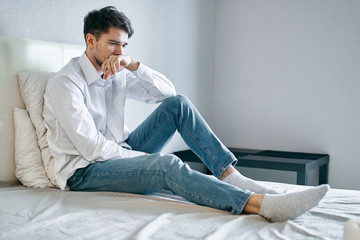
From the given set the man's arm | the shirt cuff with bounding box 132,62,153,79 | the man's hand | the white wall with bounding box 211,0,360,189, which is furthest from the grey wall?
the man's arm

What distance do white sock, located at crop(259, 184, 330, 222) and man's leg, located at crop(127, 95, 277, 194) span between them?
30 cm

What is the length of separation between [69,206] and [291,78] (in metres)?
2.29

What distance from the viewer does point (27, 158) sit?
1850 mm

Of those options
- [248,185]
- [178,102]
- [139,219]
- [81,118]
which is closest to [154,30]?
[178,102]

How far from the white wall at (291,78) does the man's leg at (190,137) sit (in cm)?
159

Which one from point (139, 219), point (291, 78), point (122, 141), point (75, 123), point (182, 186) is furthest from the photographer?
point (291, 78)

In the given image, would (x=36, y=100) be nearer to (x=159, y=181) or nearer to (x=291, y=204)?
(x=159, y=181)

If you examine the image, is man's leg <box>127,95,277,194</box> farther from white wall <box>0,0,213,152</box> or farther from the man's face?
white wall <box>0,0,213,152</box>

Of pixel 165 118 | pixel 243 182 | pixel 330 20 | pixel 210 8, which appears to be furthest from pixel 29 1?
pixel 330 20

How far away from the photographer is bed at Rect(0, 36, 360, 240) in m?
1.28

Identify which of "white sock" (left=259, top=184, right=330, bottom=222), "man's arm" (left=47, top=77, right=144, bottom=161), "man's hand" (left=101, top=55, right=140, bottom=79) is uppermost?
"man's hand" (left=101, top=55, right=140, bottom=79)

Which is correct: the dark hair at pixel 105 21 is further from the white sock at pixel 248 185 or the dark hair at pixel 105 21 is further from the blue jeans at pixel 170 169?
the white sock at pixel 248 185

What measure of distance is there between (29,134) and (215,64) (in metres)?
2.13

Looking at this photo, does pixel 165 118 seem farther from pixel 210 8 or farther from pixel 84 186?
pixel 210 8
